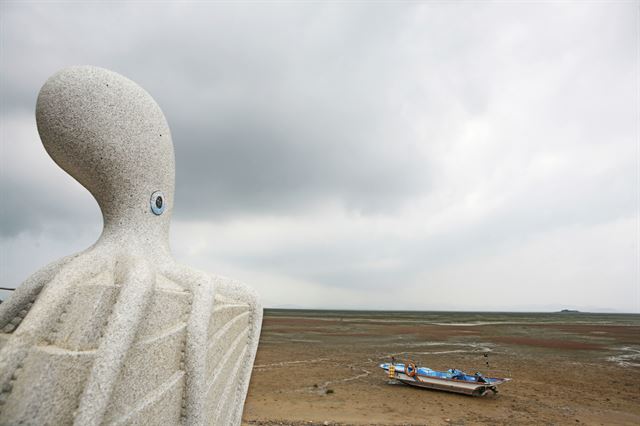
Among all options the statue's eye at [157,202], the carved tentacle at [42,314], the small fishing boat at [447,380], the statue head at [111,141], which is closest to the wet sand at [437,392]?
the small fishing boat at [447,380]

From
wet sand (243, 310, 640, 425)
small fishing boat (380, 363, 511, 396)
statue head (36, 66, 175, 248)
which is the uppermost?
statue head (36, 66, 175, 248)

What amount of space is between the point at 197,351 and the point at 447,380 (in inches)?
411

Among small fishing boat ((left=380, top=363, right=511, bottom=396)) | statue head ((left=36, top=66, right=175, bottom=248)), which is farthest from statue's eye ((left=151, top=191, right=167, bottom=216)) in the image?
small fishing boat ((left=380, top=363, right=511, bottom=396))

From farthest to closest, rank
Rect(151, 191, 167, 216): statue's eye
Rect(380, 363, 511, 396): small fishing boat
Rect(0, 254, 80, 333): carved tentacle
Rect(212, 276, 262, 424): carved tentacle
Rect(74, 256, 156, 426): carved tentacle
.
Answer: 1. Rect(380, 363, 511, 396): small fishing boat
2. Rect(151, 191, 167, 216): statue's eye
3. Rect(212, 276, 262, 424): carved tentacle
4. Rect(0, 254, 80, 333): carved tentacle
5. Rect(74, 256, 156, 426): carved tentacle

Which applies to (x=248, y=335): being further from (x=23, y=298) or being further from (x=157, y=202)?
(x=23, y=298)

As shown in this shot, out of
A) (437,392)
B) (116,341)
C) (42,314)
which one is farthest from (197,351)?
(437,392)

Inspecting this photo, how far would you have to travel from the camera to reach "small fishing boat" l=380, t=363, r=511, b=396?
38.8 ft

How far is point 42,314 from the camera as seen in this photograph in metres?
3.42

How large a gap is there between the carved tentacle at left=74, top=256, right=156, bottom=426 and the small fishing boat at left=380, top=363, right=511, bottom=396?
10910 millimetres

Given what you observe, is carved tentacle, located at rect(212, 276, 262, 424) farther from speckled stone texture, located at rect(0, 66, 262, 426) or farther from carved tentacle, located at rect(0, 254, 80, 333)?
carved tentacle, located at rect(0, 254, 80, 333)

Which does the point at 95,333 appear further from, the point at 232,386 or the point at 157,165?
the point at 157,165

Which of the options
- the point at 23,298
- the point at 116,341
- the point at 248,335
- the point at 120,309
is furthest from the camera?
the point at 248,335

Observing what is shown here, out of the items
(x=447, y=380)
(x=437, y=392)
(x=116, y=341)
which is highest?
(x=116, y=341)

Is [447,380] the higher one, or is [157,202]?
[157,202]
